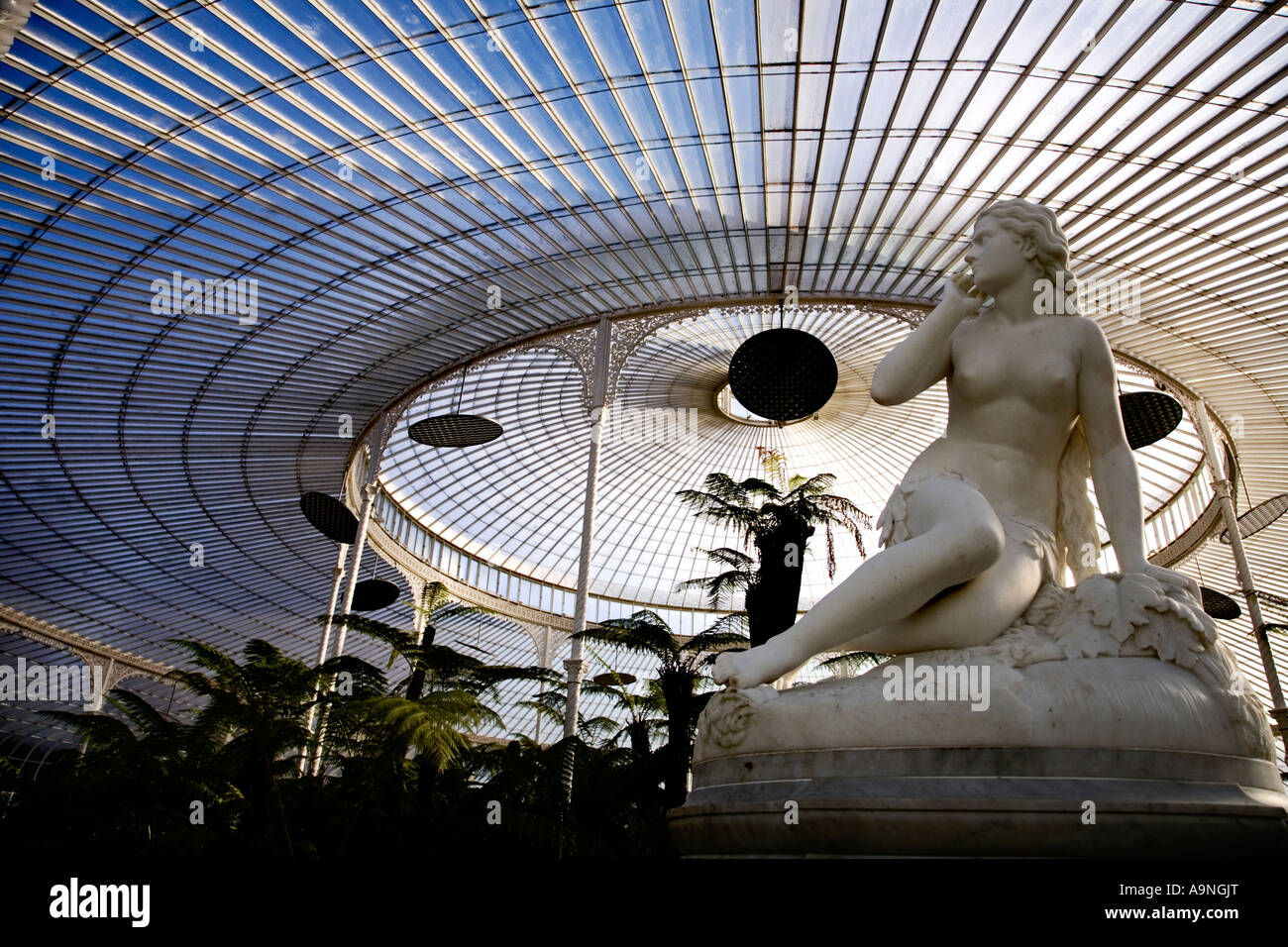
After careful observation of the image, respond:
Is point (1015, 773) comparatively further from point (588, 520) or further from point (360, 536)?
point (360, 536)

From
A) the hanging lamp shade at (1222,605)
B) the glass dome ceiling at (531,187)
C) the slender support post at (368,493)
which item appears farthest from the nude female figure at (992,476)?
the hanging lamp shade at (1222,605)

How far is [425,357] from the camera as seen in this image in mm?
24797

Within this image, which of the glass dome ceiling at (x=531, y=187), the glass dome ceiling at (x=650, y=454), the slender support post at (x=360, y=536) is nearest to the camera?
the glass dome ceiling at (x=531, y=187)

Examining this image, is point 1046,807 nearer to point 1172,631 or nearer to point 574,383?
point 1172,631

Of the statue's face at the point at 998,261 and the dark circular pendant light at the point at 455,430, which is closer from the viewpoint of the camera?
the statue's face at the point at 998,261

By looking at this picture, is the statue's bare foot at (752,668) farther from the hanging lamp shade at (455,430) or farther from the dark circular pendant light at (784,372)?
the hanging lamp shade at (455,430)

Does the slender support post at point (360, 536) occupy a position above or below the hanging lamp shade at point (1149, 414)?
below

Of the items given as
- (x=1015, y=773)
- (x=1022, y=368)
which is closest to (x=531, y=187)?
(x=1022, y=368)

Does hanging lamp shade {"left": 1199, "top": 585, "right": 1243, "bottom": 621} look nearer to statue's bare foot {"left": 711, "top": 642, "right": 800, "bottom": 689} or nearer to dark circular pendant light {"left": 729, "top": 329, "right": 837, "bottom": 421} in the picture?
dark circular pendant light {"left": 729, "top": 329, "right": 837, "bottom": 421}

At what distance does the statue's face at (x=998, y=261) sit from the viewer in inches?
185

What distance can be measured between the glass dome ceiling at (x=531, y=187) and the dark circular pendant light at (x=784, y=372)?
2.41 metres

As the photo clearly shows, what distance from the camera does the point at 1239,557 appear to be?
71.5 feet

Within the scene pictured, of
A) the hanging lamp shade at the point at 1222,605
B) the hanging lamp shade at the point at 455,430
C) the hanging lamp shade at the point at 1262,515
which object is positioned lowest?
the hanging lamp shade at the point at 1222,605

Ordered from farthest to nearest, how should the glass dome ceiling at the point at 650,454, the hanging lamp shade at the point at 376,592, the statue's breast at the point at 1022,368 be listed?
the hanging lamp shade at the point at 376,592
the glass dome ceiling at the point at 650,454
the statue's breast at the point at 1022,368
